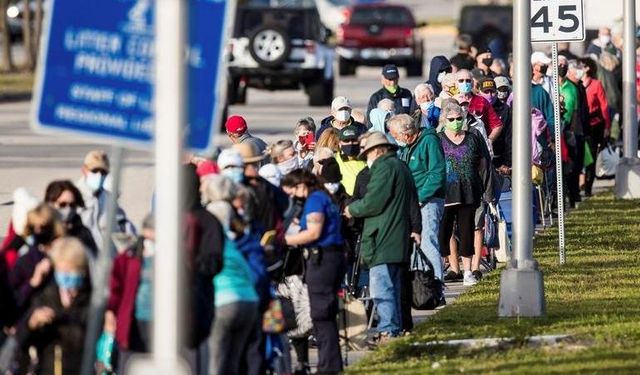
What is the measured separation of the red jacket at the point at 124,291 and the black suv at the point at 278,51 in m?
29.0

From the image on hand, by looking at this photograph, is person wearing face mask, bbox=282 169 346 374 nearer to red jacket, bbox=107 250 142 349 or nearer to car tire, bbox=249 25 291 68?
red jacket, bbox=107 250 142 349

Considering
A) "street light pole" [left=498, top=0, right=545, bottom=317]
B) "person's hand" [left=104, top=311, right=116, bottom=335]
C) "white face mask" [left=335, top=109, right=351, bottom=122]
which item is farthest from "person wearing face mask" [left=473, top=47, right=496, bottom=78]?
"person's hand" [left=104, top=311, right=116, bottom=335]

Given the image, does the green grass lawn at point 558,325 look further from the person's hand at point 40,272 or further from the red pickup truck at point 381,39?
the red pickup truck at point 381,39

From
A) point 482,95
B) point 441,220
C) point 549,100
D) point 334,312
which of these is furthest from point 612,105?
point 334,312

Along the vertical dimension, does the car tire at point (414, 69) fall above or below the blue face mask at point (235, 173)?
above

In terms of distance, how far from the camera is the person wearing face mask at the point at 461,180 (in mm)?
18234

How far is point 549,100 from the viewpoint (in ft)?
75.8

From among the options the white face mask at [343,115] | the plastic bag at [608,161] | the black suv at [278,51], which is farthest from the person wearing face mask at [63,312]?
the black suv at [278,51]

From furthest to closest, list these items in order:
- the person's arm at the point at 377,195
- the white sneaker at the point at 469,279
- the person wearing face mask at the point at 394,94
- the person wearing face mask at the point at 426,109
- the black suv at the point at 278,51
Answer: the black suv at the point at 278,51 < the person wearing face mask at the point at 394,94 < the person wearing face mask at the point at 426,109 < the white sneaker at the point at 469,279 < the person's arm at the point at 377,195

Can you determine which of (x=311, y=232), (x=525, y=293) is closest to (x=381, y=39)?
(x=525, y=293)

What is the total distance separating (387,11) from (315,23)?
15.9 m

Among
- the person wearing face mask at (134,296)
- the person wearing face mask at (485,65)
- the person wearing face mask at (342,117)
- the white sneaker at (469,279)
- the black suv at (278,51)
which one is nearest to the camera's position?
the person wearing face mask at (134,296)

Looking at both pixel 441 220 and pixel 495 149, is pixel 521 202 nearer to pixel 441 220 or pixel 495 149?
pixel 441 220

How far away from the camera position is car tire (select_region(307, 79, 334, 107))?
42812 mm
